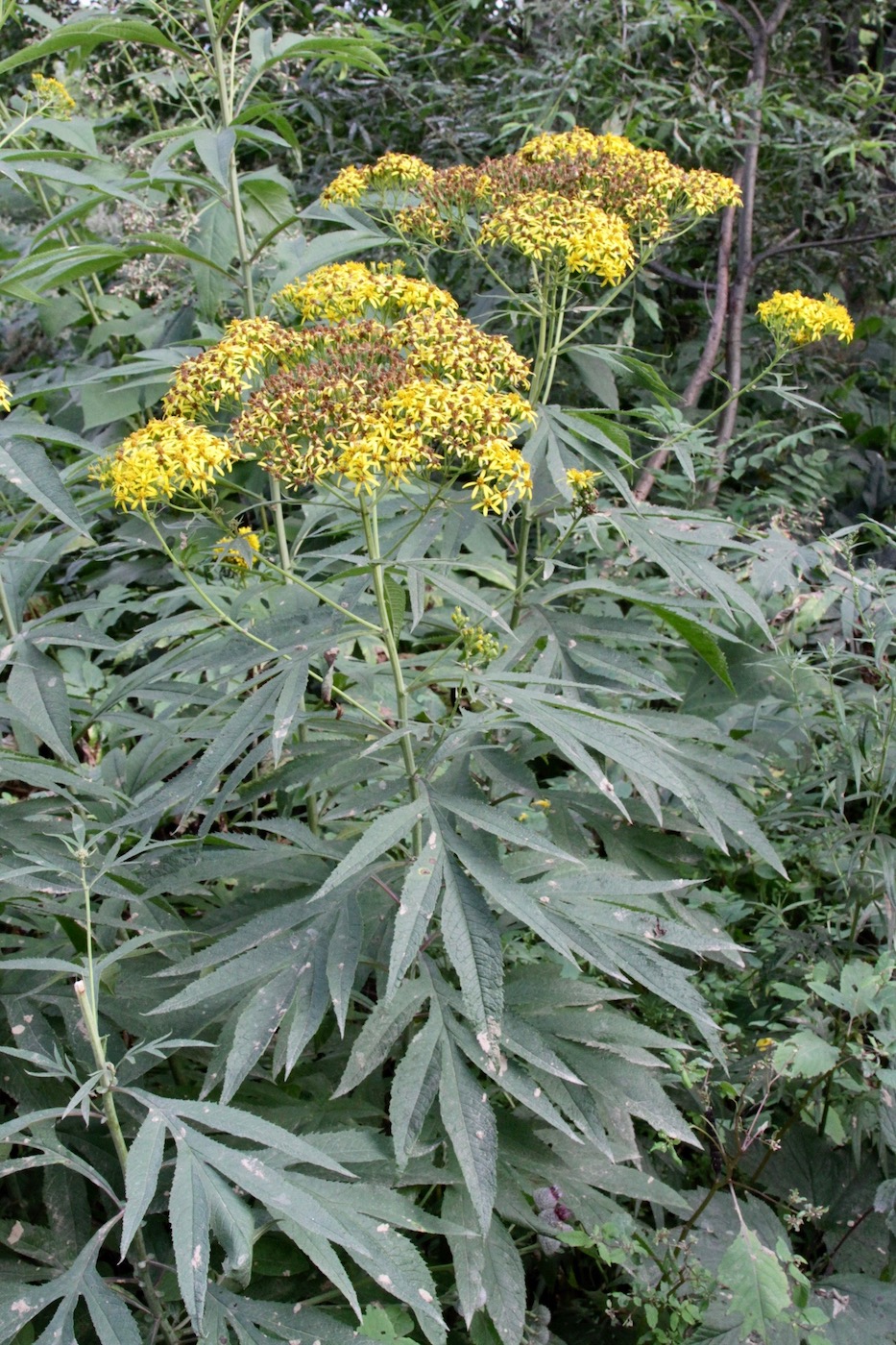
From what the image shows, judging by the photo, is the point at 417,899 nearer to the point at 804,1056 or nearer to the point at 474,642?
the point at 474,642

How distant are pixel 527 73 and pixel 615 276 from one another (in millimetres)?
2675

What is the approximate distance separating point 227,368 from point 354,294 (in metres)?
0.30

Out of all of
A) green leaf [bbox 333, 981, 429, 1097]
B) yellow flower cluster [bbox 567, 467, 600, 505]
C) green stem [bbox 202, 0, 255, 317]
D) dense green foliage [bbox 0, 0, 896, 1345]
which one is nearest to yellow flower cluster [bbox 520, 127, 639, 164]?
dense green foliage [bbox 0, 0, 896, 1345]

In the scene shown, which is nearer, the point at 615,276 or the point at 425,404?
the point at 425,404

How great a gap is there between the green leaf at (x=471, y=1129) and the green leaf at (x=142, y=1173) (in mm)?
413

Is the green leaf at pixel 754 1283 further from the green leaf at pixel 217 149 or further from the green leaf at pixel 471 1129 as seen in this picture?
the green leaf at pixel 217 149

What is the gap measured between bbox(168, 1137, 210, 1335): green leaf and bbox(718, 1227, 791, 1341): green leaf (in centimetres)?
77

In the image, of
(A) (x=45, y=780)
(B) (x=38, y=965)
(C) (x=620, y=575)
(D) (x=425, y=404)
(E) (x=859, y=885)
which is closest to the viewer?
(B) (x=38, y=965)

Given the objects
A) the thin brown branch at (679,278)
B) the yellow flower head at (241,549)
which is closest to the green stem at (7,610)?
the yellow flower head at (241,549)

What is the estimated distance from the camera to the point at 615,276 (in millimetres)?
2236

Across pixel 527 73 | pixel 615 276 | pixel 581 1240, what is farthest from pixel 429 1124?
pixel 527 73

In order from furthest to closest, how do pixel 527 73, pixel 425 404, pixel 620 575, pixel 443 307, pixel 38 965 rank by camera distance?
pixel 527 73 < pixel 620 575 < pixel 443 307 < pixel 425 404 < pixel 38 965

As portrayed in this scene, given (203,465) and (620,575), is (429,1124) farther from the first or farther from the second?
(620,575)

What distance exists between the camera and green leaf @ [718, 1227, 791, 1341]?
1.61m
